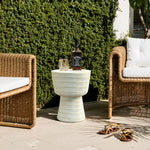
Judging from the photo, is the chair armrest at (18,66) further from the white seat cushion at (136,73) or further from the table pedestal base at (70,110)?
the white seat cushion at (136,73)

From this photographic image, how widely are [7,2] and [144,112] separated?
199cm

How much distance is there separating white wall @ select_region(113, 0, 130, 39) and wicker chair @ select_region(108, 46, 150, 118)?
0.76 m

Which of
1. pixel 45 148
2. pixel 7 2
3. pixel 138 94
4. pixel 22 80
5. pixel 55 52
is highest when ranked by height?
pixel 7 2

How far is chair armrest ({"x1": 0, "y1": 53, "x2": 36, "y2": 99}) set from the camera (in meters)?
2.02

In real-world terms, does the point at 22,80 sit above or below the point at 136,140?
above

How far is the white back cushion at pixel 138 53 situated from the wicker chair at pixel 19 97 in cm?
131

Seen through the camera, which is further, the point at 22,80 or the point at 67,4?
the point at 67,4

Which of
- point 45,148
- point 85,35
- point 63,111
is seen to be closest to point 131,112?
point 63,111

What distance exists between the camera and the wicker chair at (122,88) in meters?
2.44

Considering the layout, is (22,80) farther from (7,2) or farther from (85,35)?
(85,35)

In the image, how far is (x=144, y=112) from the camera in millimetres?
2818

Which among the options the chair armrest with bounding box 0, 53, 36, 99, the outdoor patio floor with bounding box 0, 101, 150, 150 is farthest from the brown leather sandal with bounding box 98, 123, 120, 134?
the chair armrest with bounding box 0, 53, 36, 99

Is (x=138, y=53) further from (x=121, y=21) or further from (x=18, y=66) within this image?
(x=18, y=66)

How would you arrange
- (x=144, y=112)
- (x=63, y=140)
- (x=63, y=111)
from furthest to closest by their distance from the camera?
(x=144, y=112) → (x=63, y=111) → (x=63, y=140)
